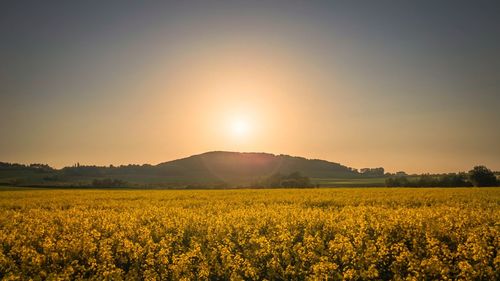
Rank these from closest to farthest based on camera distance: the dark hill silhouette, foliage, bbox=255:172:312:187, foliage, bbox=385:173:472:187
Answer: foliage, bbox=385:173:472:187, foliage, bbox=255:172:312:187, the dark hill silhouette

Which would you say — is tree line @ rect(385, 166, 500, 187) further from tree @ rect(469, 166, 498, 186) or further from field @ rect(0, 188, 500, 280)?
field @ rect(0, 188, 500, 280)

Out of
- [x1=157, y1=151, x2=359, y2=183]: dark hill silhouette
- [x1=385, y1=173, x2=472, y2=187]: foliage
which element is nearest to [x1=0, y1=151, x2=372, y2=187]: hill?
[x1=157, y1=151, x2=359, y2=183]: dark hill silhouette

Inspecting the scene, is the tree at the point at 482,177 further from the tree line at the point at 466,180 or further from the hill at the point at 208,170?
the hill at the point at 208,170

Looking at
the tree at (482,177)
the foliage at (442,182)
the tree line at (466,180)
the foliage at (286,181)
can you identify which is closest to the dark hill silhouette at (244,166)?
the foliage at (286,181)

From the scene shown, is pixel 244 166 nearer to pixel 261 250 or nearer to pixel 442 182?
pixel 442 182

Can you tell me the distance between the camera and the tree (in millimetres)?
76250

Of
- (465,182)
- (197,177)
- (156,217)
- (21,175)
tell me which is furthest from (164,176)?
(156,217)

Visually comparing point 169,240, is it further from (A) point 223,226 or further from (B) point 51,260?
(B) point 51,260

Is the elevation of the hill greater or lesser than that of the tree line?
greater

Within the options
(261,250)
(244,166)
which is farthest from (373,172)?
(261,250)

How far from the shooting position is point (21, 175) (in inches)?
4690

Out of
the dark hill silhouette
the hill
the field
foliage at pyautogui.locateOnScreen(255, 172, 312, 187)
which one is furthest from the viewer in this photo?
the dark hill silhouette

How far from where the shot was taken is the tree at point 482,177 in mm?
76250

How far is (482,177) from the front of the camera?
76875 millimetres
